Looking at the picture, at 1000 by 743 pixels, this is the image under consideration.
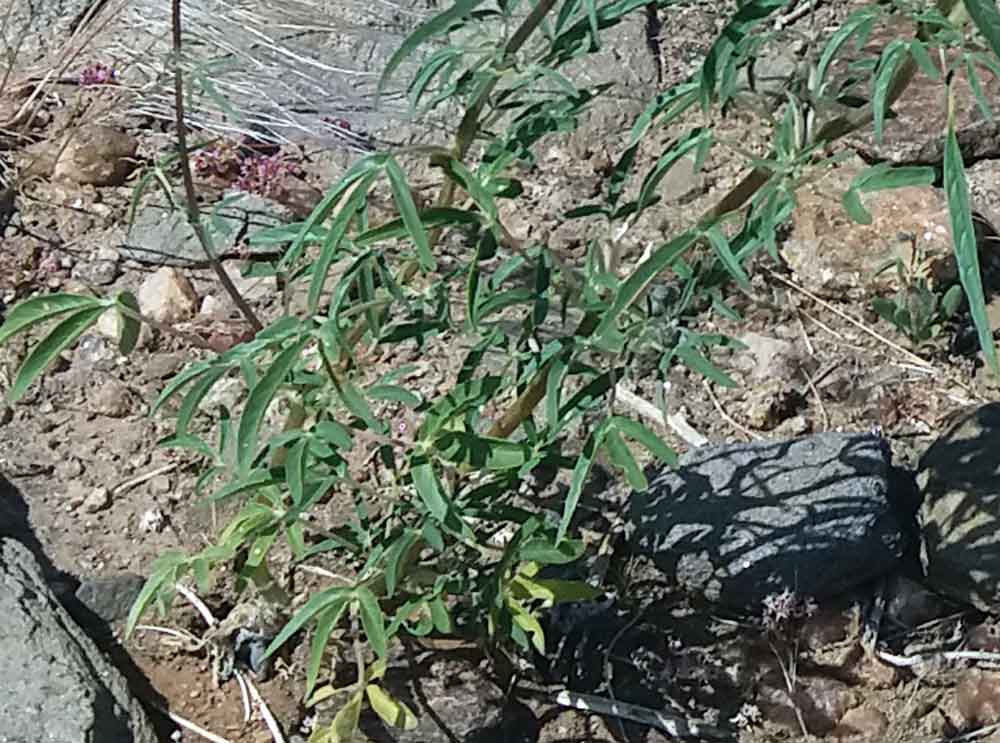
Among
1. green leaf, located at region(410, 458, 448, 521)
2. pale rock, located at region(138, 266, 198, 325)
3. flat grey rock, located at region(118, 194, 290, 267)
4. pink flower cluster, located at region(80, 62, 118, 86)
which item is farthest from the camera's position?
pink flower cluster, located at region(80, 62, 118, 86)

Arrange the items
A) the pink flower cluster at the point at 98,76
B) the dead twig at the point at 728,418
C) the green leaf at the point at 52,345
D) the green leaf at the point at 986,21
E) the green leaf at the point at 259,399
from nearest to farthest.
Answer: the green leaf at the point at 986,21, the green leaf at the point at 259,399, the green leaf at the point at 52,345, the dead twig at the point at 728,418, the pink flower cluster at the point at 98,76

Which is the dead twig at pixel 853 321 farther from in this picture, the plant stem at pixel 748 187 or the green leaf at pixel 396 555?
the green leaf at pixel 396 555

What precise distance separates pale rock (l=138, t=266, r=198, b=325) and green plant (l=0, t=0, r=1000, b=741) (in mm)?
732

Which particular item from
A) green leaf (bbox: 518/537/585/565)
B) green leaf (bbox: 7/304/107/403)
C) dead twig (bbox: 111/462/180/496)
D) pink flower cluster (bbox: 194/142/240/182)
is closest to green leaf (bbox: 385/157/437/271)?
green leaf (bbox: 7/304/107/403)

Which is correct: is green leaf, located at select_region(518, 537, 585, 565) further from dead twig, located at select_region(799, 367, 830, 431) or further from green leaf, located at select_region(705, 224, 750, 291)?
dead twig, located at select_region(799, 367, 830, 431)

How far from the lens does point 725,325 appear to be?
2.92 metres

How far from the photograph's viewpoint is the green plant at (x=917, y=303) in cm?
279

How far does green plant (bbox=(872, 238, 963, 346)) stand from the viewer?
2.79 m

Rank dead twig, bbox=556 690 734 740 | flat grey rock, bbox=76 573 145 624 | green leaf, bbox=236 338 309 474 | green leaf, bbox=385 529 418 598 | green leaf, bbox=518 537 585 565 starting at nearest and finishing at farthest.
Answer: green leaf, bbox=236 338 309 474 → green leaf, bbox=385 529 418 598 → green leaf, bbox=518 537 585 565 → dead twig, bbox=556 690 734 740 → flat grey rock, bbox=76 573 145 624

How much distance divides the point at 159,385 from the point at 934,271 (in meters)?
1.42

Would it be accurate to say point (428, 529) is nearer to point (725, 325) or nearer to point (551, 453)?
point (551, 453)

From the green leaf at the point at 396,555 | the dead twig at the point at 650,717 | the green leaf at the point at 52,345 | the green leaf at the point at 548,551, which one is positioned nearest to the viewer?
the green leaf at the point at 52,345

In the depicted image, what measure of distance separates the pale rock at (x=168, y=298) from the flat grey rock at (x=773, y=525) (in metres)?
0.99

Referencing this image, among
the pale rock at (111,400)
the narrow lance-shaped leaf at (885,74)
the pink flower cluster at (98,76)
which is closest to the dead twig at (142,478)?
the pale rock at (111,400)
